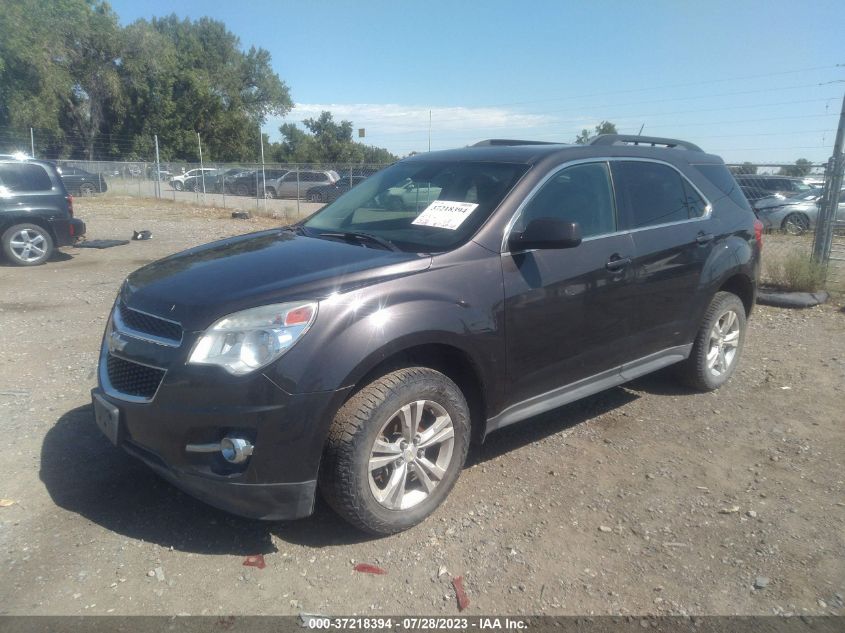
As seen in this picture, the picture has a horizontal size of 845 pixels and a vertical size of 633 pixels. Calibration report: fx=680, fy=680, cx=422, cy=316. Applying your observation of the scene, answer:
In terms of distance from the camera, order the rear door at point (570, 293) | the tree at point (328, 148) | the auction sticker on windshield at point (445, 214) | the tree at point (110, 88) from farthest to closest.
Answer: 1. the tree at point (328, 148)
2. the tree at point (110, 88)
3. the auction sticker on windshield at point (445, 214)
4. the rear door at point (570, 293)

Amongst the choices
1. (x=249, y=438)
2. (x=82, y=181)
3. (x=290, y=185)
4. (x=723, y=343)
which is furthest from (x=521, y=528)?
(x=290, y=185)

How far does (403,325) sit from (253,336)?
67 centimetres

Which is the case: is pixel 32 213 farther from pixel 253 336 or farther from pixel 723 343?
pixel 723 343

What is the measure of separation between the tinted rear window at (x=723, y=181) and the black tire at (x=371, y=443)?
3028mm

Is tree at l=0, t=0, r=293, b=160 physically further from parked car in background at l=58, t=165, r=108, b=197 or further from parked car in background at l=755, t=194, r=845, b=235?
parked car in background at l=755, t=194, r=845, b=235

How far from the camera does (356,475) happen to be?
3.02 metres

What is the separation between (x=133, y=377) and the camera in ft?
10.4

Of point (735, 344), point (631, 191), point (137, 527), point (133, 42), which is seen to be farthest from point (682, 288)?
point (133, 42)

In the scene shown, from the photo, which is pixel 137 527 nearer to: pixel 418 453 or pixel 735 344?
pixel 418 453

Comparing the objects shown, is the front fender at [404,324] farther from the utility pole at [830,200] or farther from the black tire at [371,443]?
the utility pole at [830,200]

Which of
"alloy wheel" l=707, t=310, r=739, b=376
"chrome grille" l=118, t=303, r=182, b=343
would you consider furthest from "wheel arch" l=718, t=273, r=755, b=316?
"chrome grille" l=118, t=303, r=182, b=343

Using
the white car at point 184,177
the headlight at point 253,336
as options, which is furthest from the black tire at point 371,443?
the white car at point 184,177

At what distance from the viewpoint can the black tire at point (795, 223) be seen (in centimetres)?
1783

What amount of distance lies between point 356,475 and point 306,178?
30.8 m
